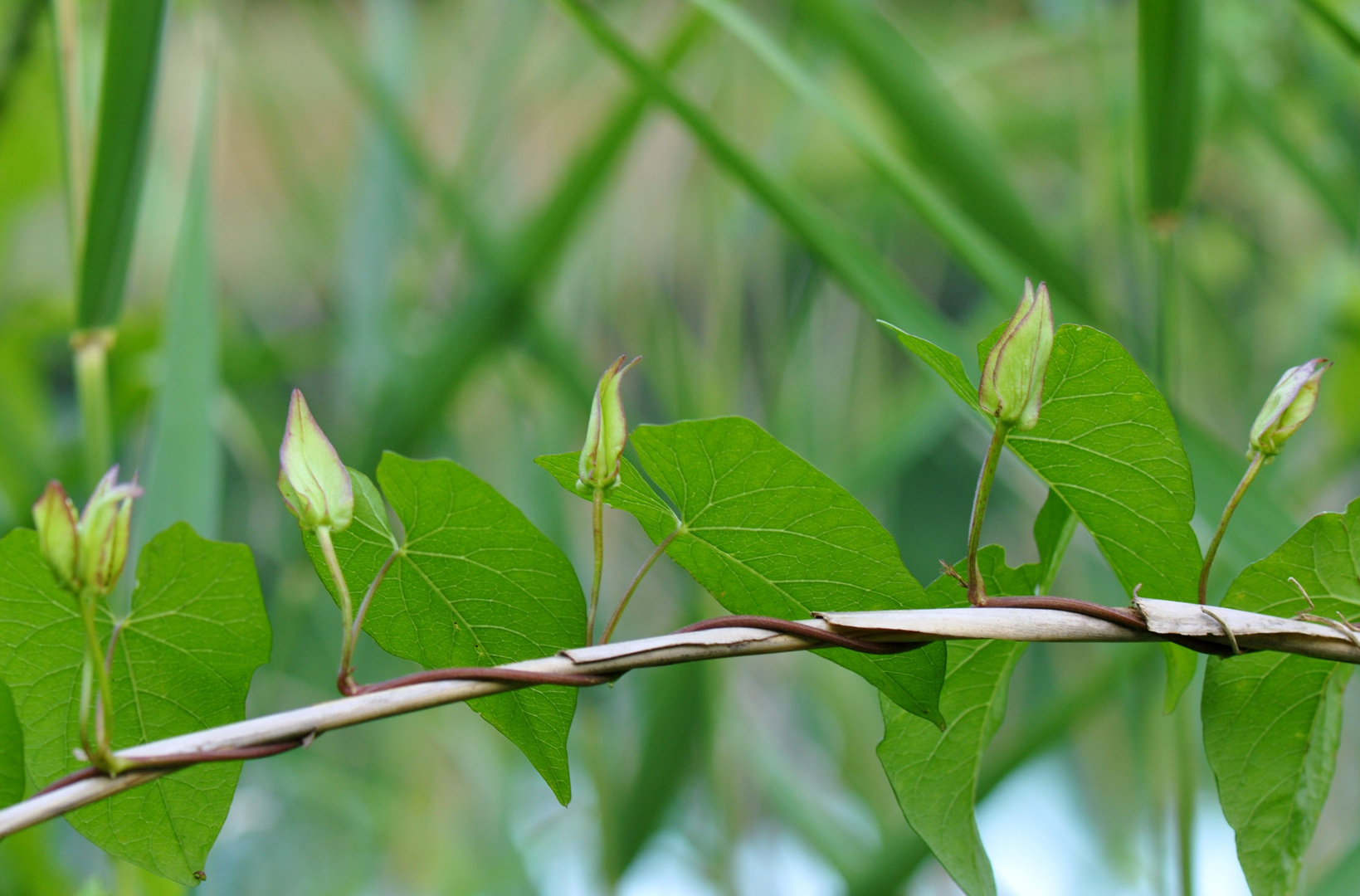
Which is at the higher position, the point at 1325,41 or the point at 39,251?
Answer: the point at 1325,41

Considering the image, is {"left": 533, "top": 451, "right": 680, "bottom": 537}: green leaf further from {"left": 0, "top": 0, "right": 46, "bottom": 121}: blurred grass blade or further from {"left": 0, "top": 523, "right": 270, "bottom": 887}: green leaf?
{"left": 0, "top": 0, "right": 46, "bottom": 121}: blurred grass blade

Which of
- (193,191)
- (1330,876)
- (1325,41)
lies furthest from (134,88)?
(1325,41)

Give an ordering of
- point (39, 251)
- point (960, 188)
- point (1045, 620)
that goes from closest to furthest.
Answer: point (1045, 620)
point (960, 188)
point (39, 251)

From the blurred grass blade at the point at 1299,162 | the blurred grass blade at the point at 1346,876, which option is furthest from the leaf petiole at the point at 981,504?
the blurred grass blade at the point at 1299,162

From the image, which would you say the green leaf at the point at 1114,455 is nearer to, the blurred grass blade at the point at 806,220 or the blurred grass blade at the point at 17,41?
the blurred grass blade at the point at 806,220

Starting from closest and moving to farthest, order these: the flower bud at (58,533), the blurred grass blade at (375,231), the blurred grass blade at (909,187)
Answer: the flower bud at (58,533) → the blurred grass blade at (909,187) → the blurred grass blade at (375,231)

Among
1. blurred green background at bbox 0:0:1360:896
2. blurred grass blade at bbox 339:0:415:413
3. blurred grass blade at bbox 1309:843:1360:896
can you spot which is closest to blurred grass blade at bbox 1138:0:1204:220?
blurred green background at bbox 0:0:1360:896

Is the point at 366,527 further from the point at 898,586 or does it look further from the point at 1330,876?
the point at 1330,876

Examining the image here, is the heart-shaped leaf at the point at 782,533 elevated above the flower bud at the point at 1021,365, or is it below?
below
